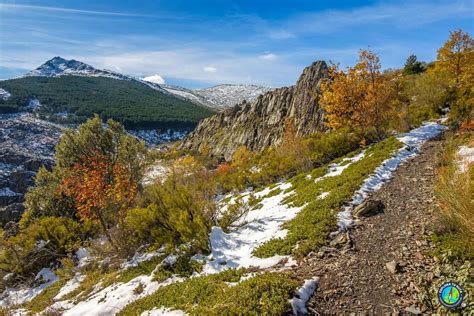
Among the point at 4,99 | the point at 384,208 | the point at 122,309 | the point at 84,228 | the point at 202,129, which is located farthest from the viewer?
the point at 4,99

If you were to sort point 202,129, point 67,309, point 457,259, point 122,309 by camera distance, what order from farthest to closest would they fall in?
point 202,129
point 67,309
point 122,309
point 457,259

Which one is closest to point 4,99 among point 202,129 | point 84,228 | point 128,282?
point 202,129

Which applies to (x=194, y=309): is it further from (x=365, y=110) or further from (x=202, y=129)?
(x=202, y=129)

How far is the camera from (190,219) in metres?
12.2

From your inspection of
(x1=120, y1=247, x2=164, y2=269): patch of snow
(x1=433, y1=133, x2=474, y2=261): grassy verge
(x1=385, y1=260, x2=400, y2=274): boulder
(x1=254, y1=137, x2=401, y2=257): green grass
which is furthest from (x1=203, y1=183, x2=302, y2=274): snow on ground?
(x1=433, y1=133, x2=474, y2=261): grassy verge

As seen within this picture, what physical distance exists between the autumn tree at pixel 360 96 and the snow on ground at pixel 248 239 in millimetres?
10622

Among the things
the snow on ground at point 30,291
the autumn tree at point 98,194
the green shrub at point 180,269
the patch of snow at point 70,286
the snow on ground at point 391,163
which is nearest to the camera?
the green shrub at point 180,269

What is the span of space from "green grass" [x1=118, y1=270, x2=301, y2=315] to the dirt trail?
0.63 metres

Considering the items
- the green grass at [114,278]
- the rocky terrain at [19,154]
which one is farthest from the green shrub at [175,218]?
the rocky terrain at [19,154]

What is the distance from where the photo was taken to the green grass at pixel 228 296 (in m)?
5.20

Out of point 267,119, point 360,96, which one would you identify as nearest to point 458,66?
point 360,96

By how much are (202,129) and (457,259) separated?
107495 mm

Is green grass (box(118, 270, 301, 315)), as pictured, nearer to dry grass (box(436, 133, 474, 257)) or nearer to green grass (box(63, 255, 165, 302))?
green grass (box(63, 255, 165, 302))

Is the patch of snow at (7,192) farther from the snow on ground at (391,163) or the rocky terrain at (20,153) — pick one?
the snow on ground at (391,163)
